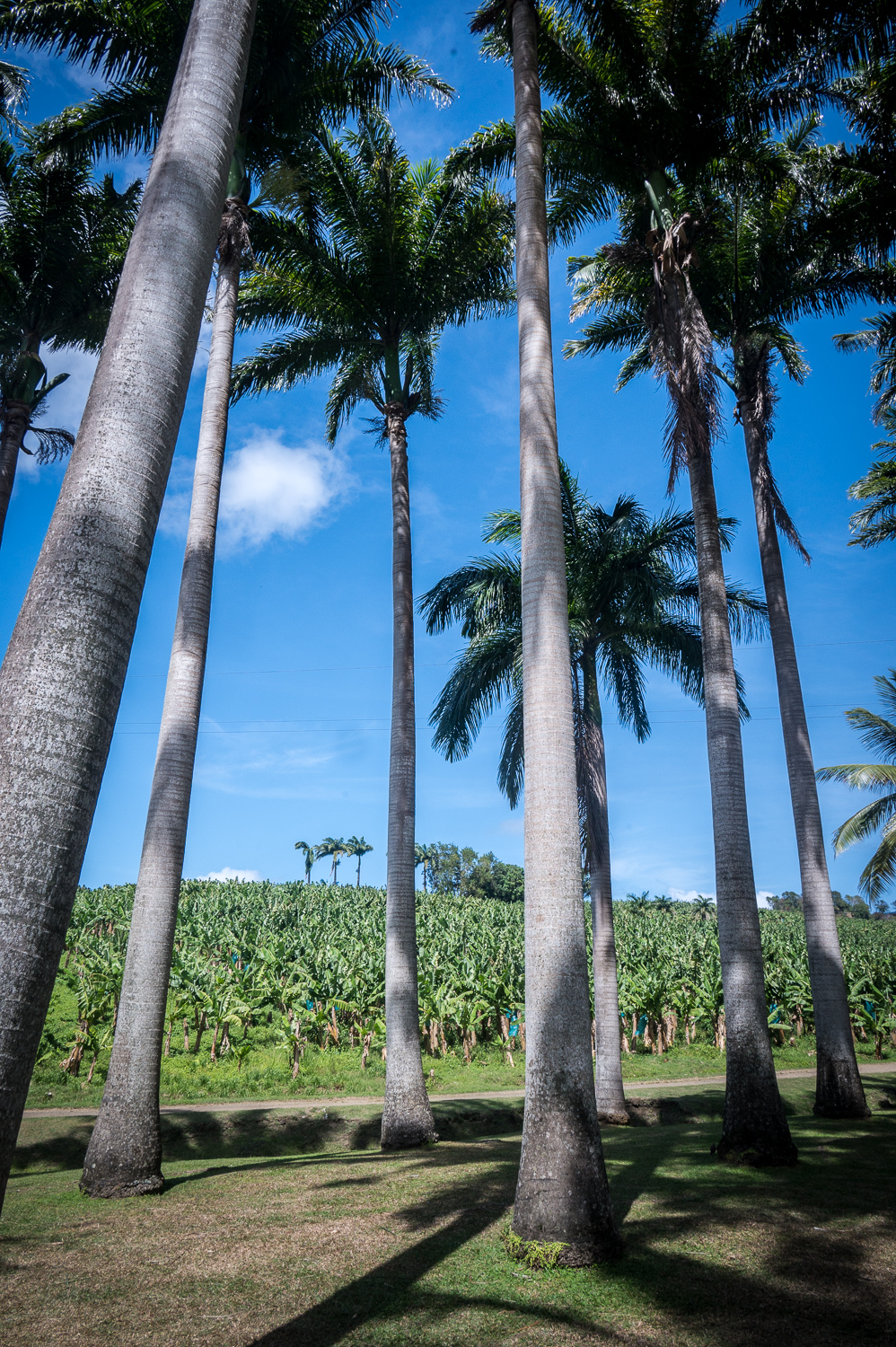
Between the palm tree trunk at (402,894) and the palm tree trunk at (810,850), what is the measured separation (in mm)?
5907

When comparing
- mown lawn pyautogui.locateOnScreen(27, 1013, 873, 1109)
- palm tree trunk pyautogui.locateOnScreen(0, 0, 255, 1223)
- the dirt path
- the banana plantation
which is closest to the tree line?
palm tree trunk pyautogui.locateOnScreen(0, 0, 255, 1223)

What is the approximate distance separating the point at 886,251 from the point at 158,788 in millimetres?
14227

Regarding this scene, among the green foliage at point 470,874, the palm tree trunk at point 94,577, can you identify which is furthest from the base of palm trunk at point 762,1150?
the green foliage at point 470,874

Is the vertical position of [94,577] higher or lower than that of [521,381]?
lower

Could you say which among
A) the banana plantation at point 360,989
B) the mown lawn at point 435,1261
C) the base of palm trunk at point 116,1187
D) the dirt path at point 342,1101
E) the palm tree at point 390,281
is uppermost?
the palm tree at point 390,281

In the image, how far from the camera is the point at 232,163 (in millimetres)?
A: 9438

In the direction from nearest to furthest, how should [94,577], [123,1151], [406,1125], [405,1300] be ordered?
1. [94,577]
2. [405,1300]
3. [123,1151]
4. [406,1125]

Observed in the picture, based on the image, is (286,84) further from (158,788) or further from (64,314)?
(158,788)

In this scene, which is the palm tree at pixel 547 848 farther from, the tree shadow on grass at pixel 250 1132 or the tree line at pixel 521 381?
the tree shadow on grass at pixel 250 1132

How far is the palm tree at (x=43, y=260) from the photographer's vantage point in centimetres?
1393

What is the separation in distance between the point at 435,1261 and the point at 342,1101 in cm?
1248

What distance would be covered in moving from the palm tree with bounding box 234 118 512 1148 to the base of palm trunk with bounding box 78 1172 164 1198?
5672 millimetres

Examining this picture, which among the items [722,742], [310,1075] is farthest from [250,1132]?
[722,742]

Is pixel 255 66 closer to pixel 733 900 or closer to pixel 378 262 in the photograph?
pixel 378 262
